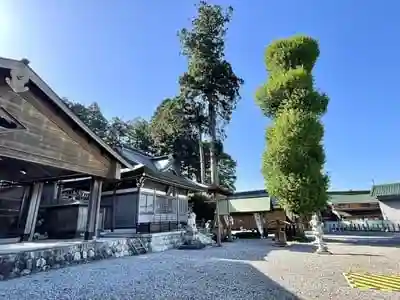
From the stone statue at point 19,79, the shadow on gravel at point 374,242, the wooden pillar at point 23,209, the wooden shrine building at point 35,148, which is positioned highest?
the stone statue at point 19,79

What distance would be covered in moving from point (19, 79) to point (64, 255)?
13.9 ft

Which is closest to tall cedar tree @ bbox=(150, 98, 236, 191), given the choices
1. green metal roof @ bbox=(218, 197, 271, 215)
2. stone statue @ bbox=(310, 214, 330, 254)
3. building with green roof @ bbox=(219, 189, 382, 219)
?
green metal roof @ bbox=(218, 197, 271, 215)

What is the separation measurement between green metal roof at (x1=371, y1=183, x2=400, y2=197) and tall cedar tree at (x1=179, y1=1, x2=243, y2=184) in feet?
53.7

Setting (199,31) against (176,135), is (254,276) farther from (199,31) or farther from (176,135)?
(199,31)

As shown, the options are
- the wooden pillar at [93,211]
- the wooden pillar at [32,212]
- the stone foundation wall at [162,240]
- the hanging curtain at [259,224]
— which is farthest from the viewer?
the hanging curtain at [259,224]

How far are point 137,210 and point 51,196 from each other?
3.66 metres

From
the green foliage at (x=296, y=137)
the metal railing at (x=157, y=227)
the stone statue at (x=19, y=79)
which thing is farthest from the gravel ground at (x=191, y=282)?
the green foliage at (x=296, y=137)

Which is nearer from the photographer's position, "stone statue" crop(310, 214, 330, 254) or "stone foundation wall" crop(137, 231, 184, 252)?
"stone statue" crop(310, 214, 330, 254)

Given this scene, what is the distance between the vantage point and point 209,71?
23.0m

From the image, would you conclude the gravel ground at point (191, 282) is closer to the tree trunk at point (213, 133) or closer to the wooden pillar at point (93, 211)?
the wooden pillar at point (93, 211)

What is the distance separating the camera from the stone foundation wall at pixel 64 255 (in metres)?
5.86

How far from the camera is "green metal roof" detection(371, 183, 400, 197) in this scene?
26.5 m

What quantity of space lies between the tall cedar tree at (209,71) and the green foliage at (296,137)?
608 centimetres

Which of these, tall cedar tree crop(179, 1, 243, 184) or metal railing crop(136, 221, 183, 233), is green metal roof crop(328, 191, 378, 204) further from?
metal railing crop(136, 221, 183, 233)
